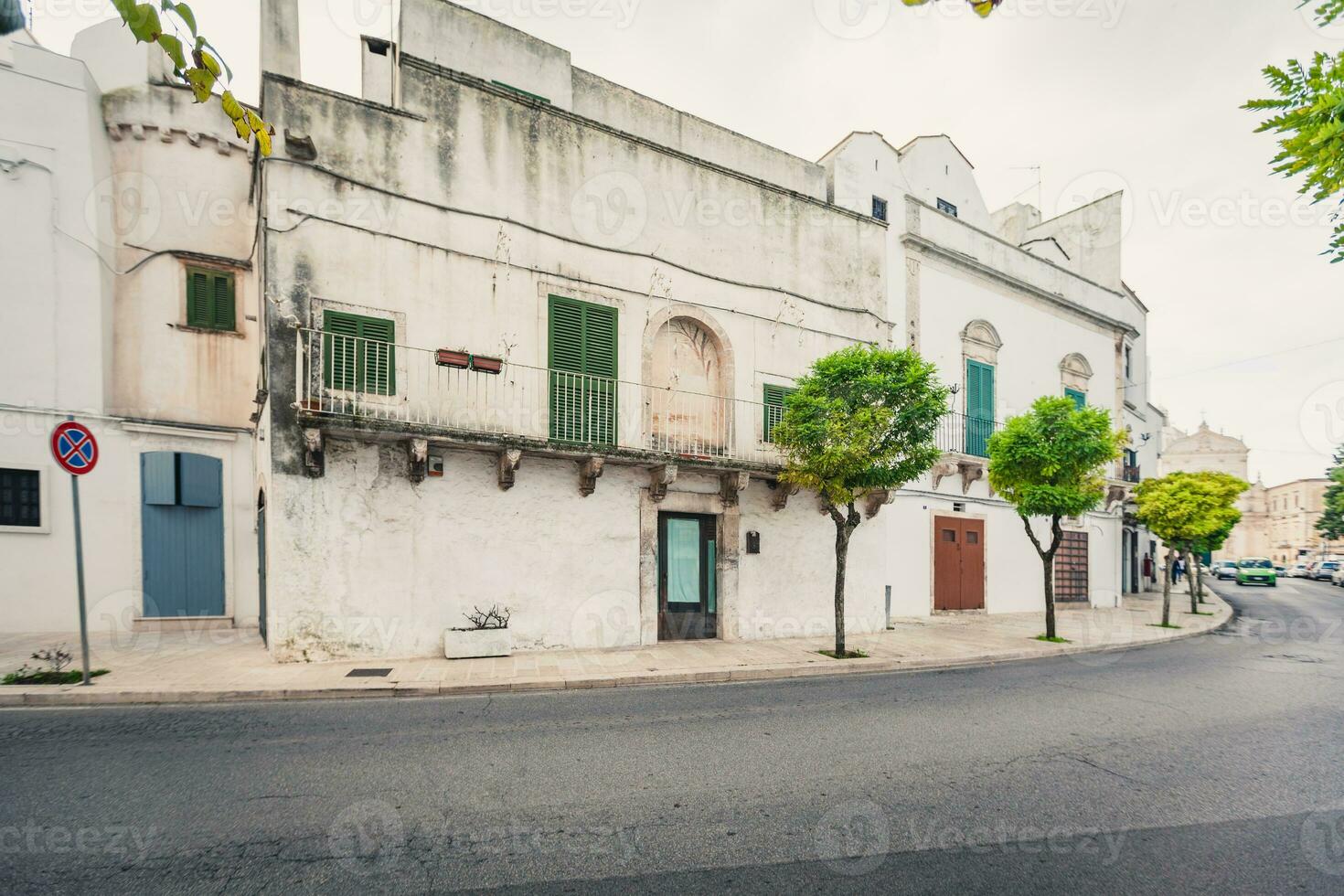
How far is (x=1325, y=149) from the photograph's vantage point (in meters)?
2.63

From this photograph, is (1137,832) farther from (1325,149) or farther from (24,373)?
(24,373)

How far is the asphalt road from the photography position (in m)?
3.54

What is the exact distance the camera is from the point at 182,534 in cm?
1206

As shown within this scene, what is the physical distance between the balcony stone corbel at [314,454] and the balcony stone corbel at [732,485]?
22.3 feet

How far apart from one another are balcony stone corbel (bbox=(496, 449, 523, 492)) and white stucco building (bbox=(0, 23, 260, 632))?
6306 millimetres

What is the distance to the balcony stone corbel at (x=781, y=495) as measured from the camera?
12570 mm

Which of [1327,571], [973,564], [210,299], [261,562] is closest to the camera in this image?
[261,562]

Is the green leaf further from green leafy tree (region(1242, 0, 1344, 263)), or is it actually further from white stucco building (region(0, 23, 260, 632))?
white stucco building (region(0, 23, 260, 632))

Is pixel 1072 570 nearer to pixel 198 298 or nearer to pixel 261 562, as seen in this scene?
pixel 261 562

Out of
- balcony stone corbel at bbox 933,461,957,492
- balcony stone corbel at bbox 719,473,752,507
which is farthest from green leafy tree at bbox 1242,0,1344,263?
balcony stone corbel at bbox 933,461,957,492

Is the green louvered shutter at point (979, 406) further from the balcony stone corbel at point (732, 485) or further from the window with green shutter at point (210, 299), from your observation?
the window with green shutter at point (210, 299)

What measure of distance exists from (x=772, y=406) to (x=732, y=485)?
6.30ft

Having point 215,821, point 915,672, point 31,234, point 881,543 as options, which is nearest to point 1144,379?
point 881,543

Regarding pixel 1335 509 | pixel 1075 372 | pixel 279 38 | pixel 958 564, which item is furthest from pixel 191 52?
pixel 1335 509
